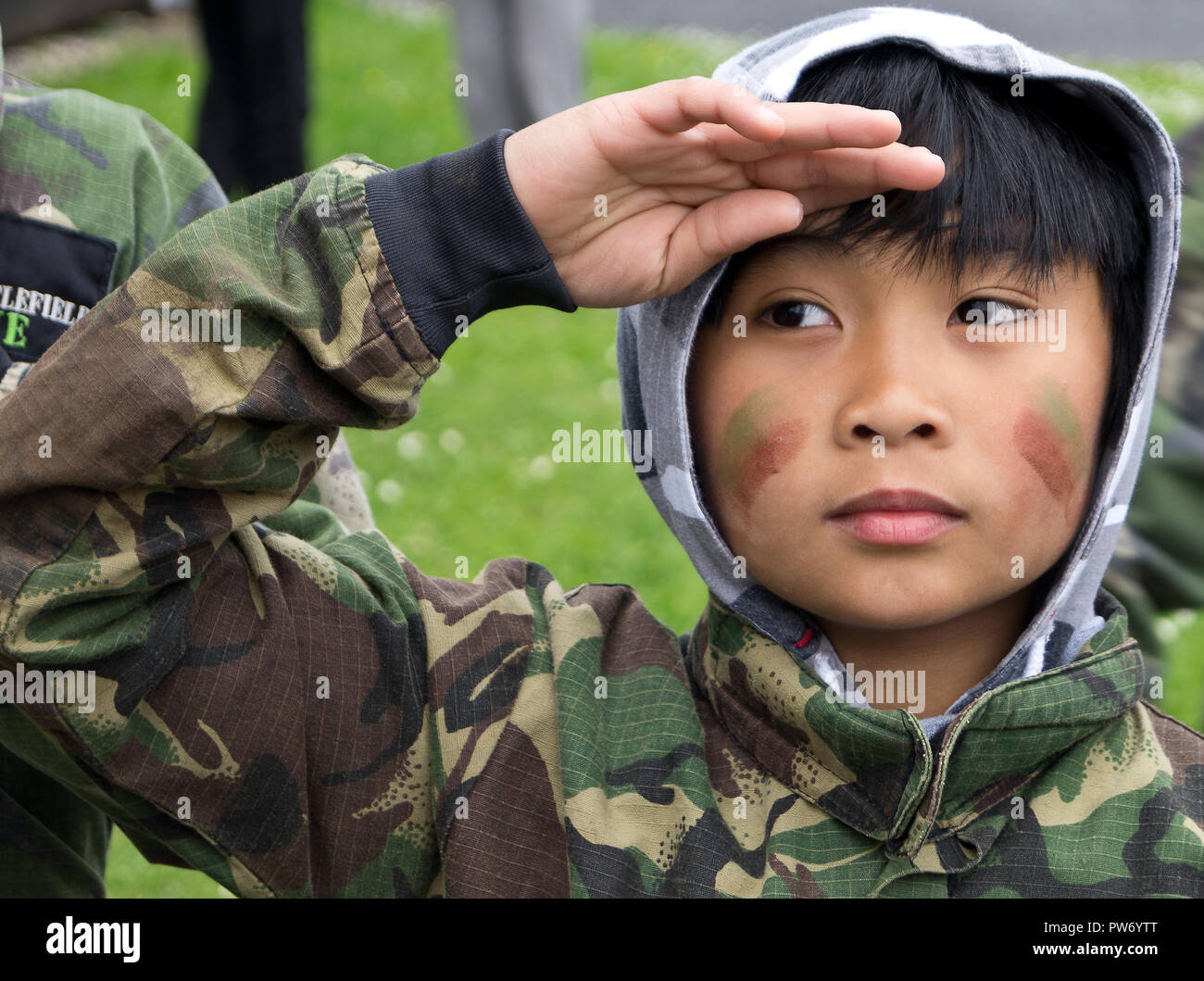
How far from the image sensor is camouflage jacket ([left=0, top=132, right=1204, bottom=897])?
73.9 inches

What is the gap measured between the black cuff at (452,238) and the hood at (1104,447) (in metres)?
0.31

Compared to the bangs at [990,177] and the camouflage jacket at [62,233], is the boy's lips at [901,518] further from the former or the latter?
the camouflage jacket at [62,233]

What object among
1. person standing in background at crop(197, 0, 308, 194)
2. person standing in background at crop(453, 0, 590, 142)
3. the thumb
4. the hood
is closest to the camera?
the thumb

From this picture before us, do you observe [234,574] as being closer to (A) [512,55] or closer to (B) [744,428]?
(B) [744,428]

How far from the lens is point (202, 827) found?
205 centimetres

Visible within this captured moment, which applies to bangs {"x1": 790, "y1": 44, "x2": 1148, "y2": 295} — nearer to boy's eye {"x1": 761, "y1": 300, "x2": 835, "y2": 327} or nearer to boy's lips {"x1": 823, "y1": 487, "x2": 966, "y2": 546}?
boy's eye {"x1": 761, "y1": 300, "x2": 835, "y2": 327}

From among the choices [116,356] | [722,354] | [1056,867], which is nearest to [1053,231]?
[722,354]

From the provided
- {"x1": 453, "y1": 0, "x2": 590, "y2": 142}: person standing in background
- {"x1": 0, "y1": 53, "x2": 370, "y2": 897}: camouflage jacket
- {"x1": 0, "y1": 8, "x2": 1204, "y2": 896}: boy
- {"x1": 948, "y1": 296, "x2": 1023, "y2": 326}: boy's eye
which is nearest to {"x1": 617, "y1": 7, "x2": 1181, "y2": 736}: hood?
{"x1": 0, "y1": 8, "x2": 1204, "y2": 896}: boy

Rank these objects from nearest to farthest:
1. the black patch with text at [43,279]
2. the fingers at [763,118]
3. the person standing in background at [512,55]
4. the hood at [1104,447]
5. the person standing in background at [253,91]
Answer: the fingers at [763,118]
the hood at [1104,447]
the black patch with text at [43,279]
the person standing in background at [253,91]
the person standing in background at [512,55]

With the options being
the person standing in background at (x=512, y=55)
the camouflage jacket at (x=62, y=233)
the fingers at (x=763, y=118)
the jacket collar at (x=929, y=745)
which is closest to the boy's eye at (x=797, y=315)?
the fingers at (x=763, y=118)

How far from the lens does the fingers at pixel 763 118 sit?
1.85m

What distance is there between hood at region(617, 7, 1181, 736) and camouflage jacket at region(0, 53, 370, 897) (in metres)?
0.89

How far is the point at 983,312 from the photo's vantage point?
2.01m
